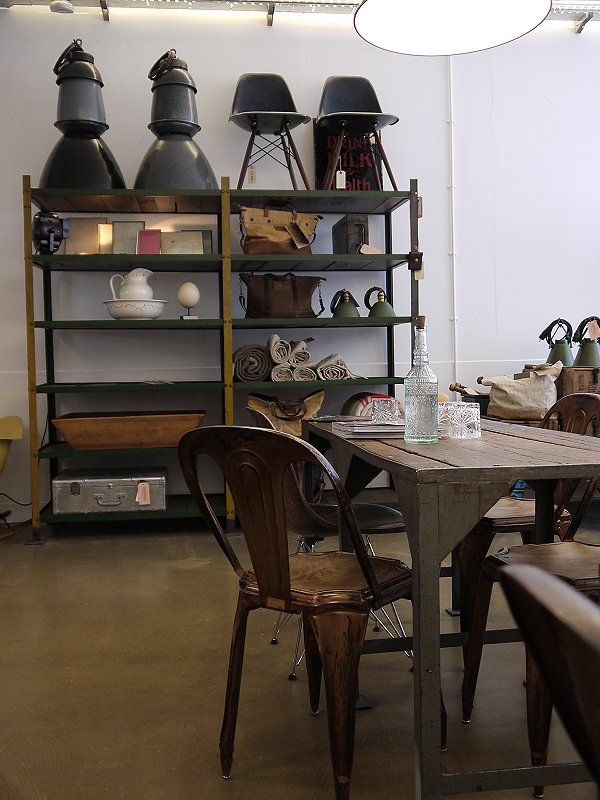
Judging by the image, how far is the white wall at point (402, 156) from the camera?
18.0ft

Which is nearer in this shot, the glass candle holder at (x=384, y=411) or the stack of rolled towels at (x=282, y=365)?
the glass candle holder at (x=384, y=411)

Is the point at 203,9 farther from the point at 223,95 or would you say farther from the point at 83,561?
the point at 83,561

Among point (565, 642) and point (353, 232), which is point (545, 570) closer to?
point (565, 642)

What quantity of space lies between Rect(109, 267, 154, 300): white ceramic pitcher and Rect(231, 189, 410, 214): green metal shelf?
773 mm

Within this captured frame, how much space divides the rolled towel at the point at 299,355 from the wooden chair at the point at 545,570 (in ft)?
9.74

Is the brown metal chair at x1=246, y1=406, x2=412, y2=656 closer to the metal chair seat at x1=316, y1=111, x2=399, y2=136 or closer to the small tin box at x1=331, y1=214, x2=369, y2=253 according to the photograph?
the small tin box at x1=331, y1=214, x2=369, y2=253

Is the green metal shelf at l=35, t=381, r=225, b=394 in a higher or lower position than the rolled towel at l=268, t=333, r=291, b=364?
lower

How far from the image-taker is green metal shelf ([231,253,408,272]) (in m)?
4.93

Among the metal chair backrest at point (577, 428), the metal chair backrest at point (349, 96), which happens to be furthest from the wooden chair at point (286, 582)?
the metal chair backrest at point (349, 96)

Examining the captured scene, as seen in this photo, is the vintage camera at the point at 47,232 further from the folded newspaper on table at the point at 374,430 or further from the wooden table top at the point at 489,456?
the wooden table top at the point at 489,456

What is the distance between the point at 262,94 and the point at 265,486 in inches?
161

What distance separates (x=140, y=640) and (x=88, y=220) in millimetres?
3137

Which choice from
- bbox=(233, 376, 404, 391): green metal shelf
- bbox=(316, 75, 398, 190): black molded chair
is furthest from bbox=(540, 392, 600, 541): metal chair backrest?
bbox=(316, 75, 398, 190): black molded chair

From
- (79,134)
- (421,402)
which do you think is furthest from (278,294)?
(421,402)
